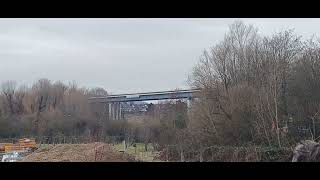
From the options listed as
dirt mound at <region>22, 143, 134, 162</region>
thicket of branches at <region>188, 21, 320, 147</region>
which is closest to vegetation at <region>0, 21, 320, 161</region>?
thicket of branches at <region>188, 21, 320, 147</region>

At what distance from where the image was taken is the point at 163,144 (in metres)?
14.0

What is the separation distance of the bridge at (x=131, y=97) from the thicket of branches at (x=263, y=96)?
0.93m

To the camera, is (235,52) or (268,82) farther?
(235,52)

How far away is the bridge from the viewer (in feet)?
57.5

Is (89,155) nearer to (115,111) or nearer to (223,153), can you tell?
(223,153)

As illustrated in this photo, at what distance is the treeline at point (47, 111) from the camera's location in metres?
17.3

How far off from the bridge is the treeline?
1.69ft

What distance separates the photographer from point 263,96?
15.3 metres

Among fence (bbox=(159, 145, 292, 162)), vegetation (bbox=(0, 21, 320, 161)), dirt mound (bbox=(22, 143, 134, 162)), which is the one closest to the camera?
dirt mound (bbox=(22, 143, 134, 162))

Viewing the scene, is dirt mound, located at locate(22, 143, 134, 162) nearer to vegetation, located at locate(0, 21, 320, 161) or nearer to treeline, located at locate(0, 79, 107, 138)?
vegetation, located at locate(0, 21, 320, 161)

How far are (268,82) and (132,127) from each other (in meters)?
5.21

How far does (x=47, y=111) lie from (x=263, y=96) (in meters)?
9.24
